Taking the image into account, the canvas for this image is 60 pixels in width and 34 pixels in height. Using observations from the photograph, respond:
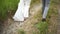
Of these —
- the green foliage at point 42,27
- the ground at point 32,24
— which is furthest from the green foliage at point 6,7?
the green foliage at point 42,27

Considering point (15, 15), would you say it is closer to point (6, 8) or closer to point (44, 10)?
point (6, 8)

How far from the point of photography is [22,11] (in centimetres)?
173

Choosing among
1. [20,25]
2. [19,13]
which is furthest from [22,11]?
[20,25]

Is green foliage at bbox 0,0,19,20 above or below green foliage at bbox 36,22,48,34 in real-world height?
above

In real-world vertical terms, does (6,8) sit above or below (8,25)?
above

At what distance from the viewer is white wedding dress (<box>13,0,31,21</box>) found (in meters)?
1.70

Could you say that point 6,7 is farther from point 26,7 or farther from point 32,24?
point 32,24

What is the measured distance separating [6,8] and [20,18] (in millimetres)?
207

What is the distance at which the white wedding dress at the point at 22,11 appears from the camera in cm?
170

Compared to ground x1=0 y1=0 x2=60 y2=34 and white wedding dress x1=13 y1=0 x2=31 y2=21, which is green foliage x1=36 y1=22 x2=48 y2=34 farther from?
white wedding dress x1=13 y1=0 x2=31 y2=21

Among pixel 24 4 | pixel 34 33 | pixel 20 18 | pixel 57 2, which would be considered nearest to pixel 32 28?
pixel 34 33

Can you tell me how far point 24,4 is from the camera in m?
1.77

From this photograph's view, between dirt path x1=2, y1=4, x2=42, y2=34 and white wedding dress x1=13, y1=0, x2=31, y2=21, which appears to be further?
white wedding dress x1=13, y1=0, x2=31, y2=21

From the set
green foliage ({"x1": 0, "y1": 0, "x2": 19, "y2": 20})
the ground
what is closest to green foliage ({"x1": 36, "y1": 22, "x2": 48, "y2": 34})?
the ground
